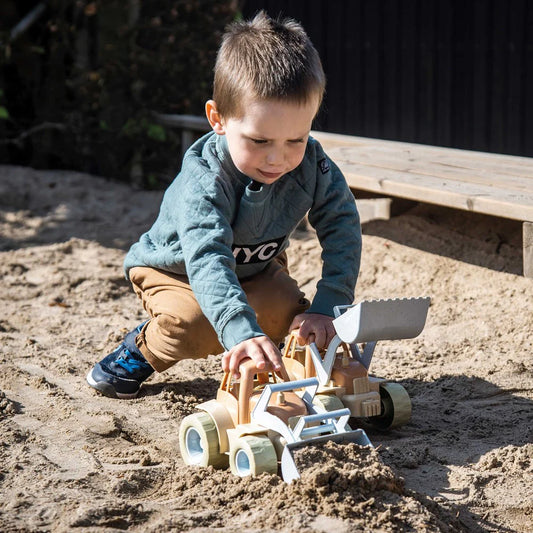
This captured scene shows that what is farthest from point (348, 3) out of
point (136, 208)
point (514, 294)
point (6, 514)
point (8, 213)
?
point (6, 514)

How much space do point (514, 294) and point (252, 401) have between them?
1.83m

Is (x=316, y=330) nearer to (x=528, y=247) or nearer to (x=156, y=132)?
(x=528, y=247)

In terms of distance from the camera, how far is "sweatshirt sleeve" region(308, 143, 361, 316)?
2.59m

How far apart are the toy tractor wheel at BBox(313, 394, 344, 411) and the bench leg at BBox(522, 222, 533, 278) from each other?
4.35 feet

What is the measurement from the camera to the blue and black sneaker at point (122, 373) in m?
2.75

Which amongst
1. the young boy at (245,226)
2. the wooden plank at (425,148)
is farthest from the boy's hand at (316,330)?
the wooden plank at (425,148)

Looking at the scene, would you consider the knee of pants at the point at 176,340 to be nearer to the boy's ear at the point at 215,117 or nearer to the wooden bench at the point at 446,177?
the boy's ear at the point at 215,117

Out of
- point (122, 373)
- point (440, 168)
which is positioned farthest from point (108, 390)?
point (440, 168)

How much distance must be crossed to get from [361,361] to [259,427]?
50 centimetres

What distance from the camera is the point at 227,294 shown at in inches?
87.3

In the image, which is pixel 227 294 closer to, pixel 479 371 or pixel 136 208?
pixel 479 371

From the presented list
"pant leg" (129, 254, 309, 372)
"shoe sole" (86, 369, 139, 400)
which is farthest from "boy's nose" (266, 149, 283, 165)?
"shoe sole" (86, 369, 139, 400)

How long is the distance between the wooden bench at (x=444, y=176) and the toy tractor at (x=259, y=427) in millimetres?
1478

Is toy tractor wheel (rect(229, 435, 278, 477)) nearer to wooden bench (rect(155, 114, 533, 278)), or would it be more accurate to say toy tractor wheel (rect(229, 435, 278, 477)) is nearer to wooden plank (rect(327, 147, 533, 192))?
wooden bench (rect(155, 114, 533, 278))
